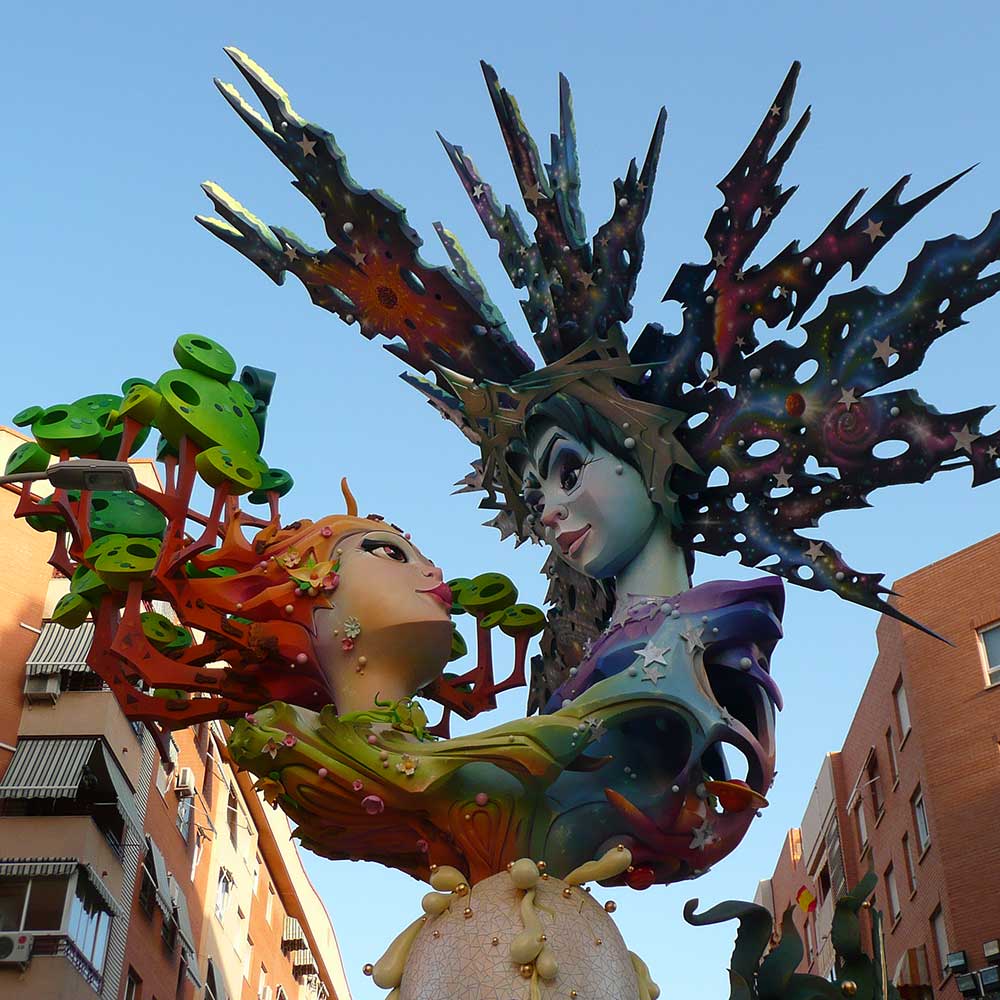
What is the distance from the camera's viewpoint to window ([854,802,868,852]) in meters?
30.8

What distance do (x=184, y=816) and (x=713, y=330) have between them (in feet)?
60.0

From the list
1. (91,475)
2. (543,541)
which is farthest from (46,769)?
(91,475)

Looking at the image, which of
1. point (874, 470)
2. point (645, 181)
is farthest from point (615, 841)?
point (645, 181)

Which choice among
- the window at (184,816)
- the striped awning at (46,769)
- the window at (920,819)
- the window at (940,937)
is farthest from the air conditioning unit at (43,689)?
the window at (940,937)

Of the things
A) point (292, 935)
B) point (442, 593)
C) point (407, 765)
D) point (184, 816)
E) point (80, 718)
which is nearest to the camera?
point (407, 765)

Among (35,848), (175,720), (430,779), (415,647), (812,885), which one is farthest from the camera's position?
(812,885)

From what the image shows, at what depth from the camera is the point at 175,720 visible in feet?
40.0

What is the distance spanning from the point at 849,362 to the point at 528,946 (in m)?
4.74

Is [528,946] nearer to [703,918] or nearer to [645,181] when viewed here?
[703,918]

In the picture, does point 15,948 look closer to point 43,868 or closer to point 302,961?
point 43,868

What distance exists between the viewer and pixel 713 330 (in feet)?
39.7

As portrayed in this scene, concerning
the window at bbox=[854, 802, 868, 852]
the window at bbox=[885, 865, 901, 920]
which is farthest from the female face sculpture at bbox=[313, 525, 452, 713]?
the window at bbox=[854, 802, 868, 852]

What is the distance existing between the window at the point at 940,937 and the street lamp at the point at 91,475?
18.0 m

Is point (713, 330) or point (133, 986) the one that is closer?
point (713, 330)
